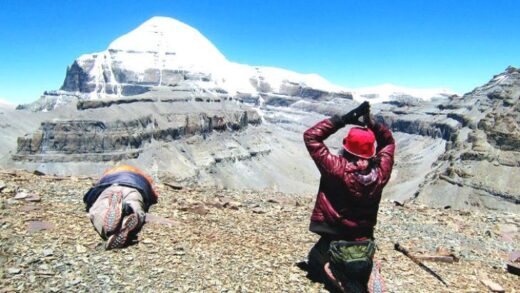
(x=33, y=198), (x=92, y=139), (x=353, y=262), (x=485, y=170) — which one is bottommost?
(x=92, y=139)

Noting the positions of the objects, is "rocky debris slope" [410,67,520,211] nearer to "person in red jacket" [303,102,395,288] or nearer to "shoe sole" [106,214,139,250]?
"person in red jacket" [303,102,395,288]

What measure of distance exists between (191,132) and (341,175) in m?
116

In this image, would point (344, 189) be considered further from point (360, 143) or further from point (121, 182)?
point (121, 182)

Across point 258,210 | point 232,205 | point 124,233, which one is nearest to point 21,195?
point 124,233

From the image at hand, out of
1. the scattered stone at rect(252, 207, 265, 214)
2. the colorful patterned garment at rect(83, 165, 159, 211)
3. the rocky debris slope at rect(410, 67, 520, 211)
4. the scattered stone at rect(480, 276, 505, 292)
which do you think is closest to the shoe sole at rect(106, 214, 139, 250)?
the colorful patterned garment at rect(83, 165, 159, 211)

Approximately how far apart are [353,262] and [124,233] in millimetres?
4040

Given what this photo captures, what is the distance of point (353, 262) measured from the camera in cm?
646

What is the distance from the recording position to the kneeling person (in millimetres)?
8367

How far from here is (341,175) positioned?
6359 millimetres

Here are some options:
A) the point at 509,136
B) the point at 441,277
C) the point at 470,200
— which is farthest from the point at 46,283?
the point at 509,136

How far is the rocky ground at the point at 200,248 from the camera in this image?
23.4 ft

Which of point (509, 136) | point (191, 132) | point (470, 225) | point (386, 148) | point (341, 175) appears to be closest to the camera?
point (341, 175)

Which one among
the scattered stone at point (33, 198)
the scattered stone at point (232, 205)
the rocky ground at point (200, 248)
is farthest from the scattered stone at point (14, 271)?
the scattered stone at point (232, 205)

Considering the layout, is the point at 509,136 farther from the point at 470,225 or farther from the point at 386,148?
the point at 386,148
